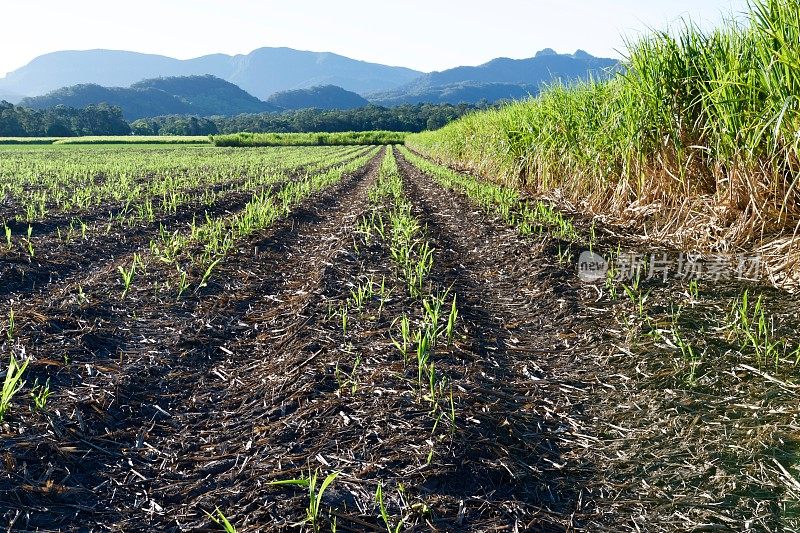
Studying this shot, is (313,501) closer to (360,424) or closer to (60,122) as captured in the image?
(360,424)

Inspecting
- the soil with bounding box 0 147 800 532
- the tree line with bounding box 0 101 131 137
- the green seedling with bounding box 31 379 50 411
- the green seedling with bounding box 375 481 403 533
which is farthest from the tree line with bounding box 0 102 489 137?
the green seedling with bounding box 375 481 403 533

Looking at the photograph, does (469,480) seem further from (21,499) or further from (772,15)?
(772,15)

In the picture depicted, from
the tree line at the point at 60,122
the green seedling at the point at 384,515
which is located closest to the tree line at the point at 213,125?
the tree line at the point at 60,122

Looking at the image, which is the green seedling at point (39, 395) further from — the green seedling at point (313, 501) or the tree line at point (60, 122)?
the tree line at point (60, 122)

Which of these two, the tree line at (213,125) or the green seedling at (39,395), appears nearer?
the green seedling at (39,395)

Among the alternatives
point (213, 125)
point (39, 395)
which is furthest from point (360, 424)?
point (213, 125)

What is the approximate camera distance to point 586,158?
24.3 ft

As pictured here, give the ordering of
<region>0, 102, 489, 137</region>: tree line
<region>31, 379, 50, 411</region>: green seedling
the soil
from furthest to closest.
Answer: <region>0, 102, 489, 137</region>: tree line
<region>31, 379, 50, 411</region>: green seedling
the soil

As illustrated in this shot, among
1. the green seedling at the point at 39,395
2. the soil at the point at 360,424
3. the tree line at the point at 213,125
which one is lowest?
the soil at the point at 360,424

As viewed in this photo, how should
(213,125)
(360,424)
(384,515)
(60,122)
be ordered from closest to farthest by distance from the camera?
(384,515), (360,424), (60,122), (213,125)

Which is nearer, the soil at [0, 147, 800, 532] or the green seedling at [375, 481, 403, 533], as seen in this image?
the green seedling at [375, 481, 403, 533]

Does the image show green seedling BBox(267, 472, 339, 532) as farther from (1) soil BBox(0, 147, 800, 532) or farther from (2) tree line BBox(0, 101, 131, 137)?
(2) tree line BBox(0, 101, 131, 137)

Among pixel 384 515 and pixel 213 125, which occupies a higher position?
pixel 213 125

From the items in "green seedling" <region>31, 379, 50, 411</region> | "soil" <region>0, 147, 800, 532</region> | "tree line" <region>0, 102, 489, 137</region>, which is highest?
"tree line" <region>0, 102, 489, 137</region>
